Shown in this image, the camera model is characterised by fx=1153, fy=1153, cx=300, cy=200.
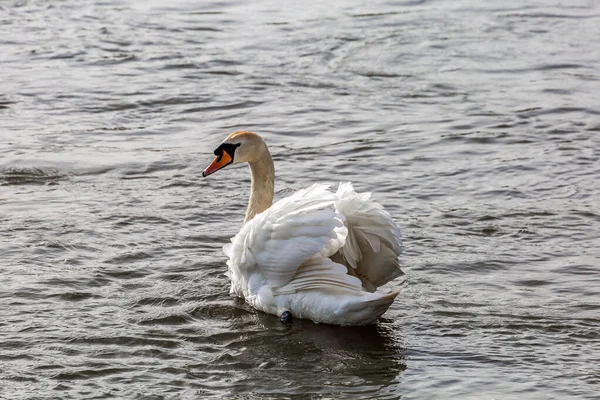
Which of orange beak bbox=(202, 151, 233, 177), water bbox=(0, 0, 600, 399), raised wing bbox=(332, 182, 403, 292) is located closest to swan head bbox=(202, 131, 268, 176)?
orange beak bbox=(202, 151, 233, 177)

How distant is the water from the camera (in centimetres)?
714

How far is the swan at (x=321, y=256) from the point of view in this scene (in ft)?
24.4

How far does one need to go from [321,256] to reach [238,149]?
4.61ft

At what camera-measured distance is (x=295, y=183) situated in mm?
10875

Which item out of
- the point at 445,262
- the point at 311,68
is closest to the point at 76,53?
the point at 311,68

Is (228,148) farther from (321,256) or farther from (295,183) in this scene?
(295,183)

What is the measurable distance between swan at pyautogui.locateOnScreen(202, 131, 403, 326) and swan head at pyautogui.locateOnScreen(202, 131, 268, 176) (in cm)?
96

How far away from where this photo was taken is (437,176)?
11023 mm

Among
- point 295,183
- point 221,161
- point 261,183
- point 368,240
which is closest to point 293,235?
point 368,240

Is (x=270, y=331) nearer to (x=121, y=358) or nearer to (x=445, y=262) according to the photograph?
(x=121, y=358)

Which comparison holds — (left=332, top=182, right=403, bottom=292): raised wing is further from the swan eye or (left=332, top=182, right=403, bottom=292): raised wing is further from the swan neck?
the swan eye

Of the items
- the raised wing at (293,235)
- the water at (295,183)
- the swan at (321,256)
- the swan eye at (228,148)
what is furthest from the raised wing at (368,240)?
the swan eye at (228,148)

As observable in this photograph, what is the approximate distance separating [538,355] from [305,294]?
62.2 inches

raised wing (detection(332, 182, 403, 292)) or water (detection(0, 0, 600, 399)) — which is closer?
water (detection(0, 0, 600, 399))
